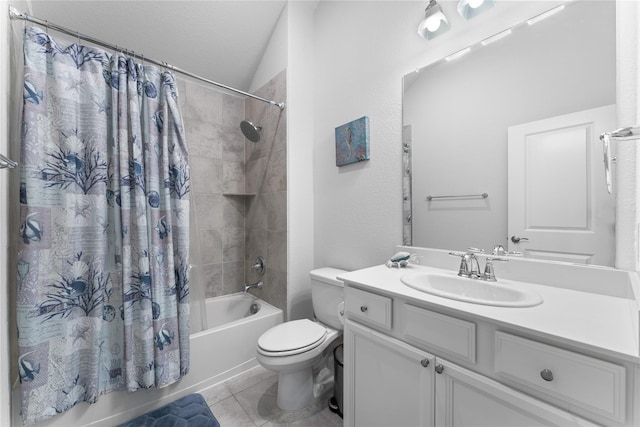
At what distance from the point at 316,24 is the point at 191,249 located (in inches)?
78.9

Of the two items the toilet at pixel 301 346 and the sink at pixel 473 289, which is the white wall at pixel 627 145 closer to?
the sink at pixel 473 289

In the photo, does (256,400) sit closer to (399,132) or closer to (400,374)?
(400,374)

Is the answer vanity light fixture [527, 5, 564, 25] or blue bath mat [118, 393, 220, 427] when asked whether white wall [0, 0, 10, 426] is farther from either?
vanity light fixture [527, 5, 564, 25]

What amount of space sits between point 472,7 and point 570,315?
1299 mm

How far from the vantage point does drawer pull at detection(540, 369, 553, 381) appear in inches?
24.5

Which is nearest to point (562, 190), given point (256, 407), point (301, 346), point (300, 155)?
point (301, 346)

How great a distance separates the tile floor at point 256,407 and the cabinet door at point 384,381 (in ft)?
1.14

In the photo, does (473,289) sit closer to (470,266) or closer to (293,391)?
(470,266)

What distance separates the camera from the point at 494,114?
45.1 inches

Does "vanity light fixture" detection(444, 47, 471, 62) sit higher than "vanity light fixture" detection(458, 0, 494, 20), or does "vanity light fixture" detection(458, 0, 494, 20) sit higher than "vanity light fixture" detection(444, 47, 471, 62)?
Answer: "vanity light fixture" detection(458, 0, 494, 20)

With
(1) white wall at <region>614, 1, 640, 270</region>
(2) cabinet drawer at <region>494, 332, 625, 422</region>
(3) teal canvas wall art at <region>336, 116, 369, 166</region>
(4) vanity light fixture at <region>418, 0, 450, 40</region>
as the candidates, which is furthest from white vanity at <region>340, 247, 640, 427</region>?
(4) vanity light fixture at <region>418, 0, 450, 40</region>

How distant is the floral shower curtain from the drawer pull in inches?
64.0

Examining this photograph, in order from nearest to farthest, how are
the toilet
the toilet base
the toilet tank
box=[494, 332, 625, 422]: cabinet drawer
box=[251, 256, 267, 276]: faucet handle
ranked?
box=[494, 332, 625, 422]: cabinet drawer
the toilet
the toilet base
the toilet tank
box=[251, 256, 267, 276]: faucet handle

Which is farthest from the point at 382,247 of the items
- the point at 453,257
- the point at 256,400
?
the point at 256,400
